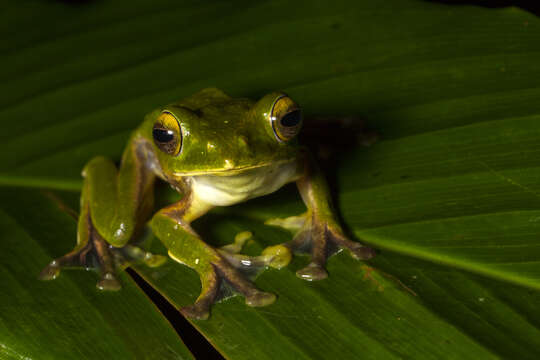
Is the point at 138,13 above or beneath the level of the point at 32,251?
above

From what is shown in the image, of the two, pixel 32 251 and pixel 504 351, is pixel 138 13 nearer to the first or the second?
pixel 32 251

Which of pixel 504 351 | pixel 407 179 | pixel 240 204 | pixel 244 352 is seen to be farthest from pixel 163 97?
pixel 504 351

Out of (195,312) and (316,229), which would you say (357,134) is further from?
(195,312)

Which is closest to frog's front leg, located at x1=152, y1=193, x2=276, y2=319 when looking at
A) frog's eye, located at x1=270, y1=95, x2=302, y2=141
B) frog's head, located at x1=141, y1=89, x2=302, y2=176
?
frog's head, located at x1=141, y1=89, x2=302, y2=176

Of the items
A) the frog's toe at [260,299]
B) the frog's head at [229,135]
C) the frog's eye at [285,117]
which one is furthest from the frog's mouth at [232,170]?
the frog's toe at [260,299]

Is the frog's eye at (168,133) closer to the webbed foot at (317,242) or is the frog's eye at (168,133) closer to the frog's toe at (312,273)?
the webbed foot at (317,242)
